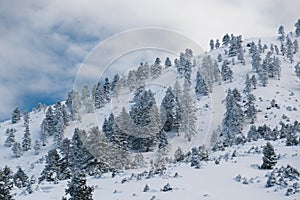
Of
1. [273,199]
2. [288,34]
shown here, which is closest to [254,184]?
[273,199]

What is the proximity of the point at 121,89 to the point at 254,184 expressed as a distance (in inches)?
4203

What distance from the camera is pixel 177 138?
261ft

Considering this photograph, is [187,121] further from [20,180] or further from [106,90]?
[106,90]

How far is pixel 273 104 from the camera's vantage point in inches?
3511

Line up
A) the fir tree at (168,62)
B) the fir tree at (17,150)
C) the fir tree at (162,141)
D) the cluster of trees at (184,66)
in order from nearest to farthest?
the fir tree at (162,141)
the fir tree at (17,150)
the cluster of trees at (184,66)
the fir tree at (168,62)

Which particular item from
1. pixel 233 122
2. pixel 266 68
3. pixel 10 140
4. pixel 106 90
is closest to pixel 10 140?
pixel 10 140

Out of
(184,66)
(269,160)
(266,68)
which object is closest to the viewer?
(269,160)

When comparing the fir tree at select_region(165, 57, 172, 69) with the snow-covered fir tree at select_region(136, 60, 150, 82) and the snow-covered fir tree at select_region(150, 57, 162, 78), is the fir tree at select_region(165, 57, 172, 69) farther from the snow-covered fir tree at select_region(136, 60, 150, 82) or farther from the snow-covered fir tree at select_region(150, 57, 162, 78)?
the snow-covered fir tree at select_region(136, 60, 150, 82)

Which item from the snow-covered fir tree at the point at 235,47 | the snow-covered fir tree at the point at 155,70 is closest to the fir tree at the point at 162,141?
the snow-covered fir tree at the point at 155,70

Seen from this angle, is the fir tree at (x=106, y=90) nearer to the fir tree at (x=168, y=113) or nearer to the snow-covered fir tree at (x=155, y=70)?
the snow-covered fir tree at (x=155, y=70)

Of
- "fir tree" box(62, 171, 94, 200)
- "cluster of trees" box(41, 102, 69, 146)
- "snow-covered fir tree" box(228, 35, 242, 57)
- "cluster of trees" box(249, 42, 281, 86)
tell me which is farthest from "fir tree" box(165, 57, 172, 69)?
"fir tree" box(62, 171, 94, 200)

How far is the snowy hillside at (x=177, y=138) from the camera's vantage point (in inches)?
1030

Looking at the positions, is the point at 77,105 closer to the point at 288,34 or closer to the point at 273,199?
the point at 273,199

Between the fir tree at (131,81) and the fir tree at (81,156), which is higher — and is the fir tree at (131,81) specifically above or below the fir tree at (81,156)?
above
